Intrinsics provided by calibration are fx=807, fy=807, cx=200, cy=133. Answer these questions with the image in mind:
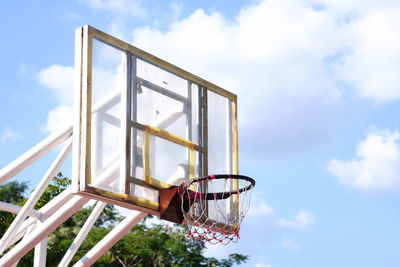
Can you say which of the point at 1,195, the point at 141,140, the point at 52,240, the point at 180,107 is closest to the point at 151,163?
the point at 141,140

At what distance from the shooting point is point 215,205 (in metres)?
9.65

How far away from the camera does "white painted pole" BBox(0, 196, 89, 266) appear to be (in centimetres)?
904

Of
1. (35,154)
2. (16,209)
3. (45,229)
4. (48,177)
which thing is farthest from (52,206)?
(45,229)

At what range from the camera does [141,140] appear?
8.84m

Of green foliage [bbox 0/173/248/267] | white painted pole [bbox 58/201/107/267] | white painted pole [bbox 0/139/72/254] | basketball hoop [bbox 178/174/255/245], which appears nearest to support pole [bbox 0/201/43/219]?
white painted pole [bbox 58/201/107/267]

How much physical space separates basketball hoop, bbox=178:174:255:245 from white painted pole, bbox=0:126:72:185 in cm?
155

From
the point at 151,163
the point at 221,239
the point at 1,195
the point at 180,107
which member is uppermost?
the point at 1,195

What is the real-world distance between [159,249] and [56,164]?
1347 cm

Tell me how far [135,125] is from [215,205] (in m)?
1.56

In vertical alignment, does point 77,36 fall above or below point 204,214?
above

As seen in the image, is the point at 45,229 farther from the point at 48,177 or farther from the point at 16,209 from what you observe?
the point at 16,209

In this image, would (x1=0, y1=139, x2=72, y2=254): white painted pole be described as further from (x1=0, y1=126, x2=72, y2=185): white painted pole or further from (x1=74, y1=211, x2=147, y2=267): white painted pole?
(x1=74, y1=211, x2=147, y2=267): white painted pole

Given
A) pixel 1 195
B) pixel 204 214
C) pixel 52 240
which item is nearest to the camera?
pixel 204 214

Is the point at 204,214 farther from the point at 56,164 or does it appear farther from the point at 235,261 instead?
the point at 235,261
